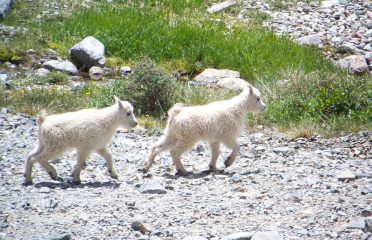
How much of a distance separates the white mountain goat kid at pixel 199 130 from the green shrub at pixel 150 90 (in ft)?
11.4

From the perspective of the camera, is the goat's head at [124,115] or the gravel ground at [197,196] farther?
the goat's head at [124,115]

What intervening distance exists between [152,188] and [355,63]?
1128cm

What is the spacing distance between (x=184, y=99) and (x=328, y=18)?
1043cm

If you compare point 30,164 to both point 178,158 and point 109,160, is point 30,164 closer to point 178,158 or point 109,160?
point 109,160

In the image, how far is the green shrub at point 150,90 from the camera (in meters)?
14.3

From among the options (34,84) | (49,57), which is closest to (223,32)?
(49,57)

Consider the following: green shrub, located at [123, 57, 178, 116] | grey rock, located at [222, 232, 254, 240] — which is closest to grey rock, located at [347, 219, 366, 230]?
grey rock, located at [222, 232, 254, 240]

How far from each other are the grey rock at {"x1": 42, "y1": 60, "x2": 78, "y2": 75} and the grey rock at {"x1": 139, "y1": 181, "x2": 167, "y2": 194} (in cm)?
844

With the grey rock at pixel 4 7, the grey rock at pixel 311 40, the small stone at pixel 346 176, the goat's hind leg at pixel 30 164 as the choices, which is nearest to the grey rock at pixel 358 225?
the small stone at pixel 346 176

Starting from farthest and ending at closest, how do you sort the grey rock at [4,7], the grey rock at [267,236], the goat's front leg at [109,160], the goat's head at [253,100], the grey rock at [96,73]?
the grey rock at [4,7] → the grey rock at [96,73] → the goat's head at [253,100] → the goat's front leg at [109,160] → the grey rock at [267,236]

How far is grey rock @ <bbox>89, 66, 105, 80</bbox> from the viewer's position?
17.8m

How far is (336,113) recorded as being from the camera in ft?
45.7

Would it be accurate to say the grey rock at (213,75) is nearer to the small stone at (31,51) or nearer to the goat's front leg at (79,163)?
the small stone at (31,51)

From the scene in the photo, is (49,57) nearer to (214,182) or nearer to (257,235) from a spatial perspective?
(214,182)
